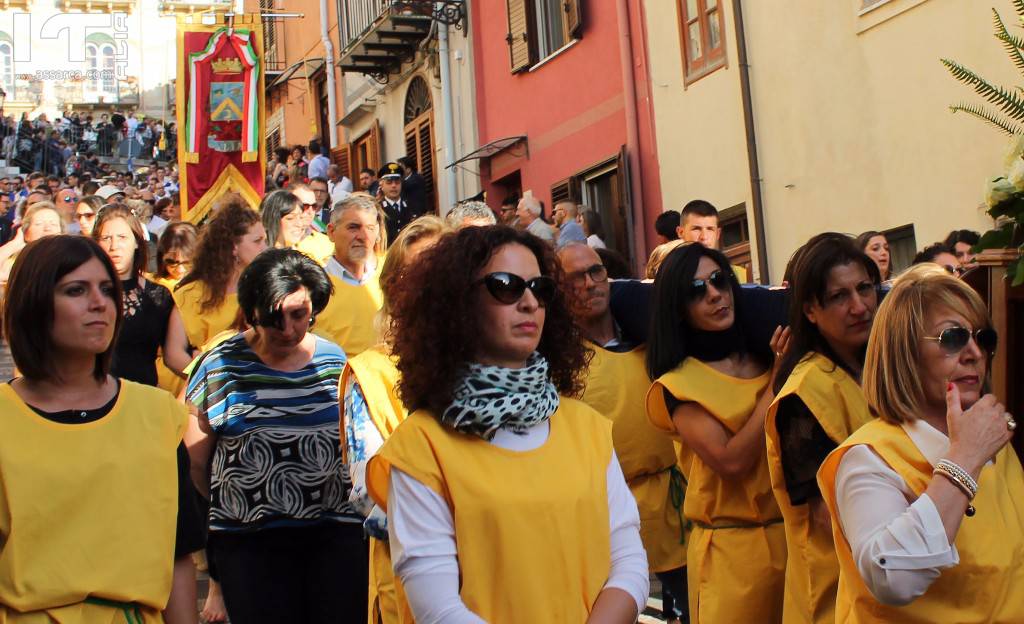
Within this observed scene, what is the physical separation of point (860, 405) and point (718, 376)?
0.77 metres

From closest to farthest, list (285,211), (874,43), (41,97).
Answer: (285,211), (874,43), (41,97)

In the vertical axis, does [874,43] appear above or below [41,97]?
below

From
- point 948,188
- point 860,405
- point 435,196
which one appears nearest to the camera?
point 860,405

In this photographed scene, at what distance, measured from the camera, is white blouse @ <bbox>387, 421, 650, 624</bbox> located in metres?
3.20

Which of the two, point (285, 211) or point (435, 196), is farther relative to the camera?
point (435, 196)

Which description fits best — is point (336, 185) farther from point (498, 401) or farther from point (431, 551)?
point (431, 551)

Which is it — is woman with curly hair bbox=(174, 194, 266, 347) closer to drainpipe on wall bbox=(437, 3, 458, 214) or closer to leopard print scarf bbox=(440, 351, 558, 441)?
leopard print scarf bbox=(440, 351, 558, 441)

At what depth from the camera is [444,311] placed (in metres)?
3.50

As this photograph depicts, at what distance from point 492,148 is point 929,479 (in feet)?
56.5

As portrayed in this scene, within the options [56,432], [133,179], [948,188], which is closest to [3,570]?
[56,432]

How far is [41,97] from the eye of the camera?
223 ft

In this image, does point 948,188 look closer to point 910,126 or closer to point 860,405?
point 910,126

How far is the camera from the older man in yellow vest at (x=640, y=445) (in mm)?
5613

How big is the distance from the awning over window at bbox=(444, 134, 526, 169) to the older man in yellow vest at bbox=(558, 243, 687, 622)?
13996 mm
